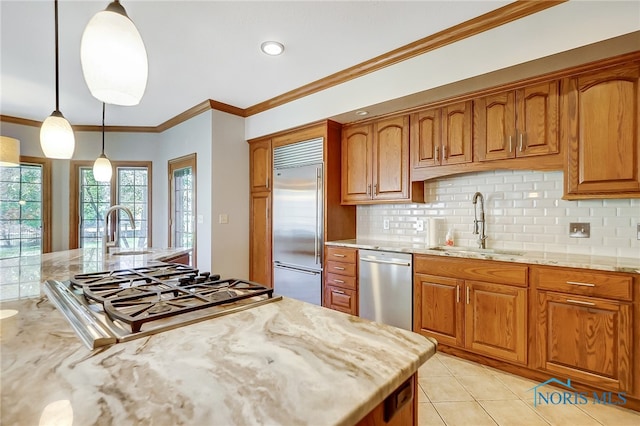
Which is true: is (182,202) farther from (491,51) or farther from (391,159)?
(491,51)

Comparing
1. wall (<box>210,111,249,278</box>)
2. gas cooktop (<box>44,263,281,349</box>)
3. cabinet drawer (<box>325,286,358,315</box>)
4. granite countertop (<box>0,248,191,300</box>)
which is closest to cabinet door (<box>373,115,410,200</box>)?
cabinet drawer (<box>325,286,358,315</box>)

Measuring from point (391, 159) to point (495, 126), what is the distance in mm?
938

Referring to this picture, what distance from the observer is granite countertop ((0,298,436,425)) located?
0.49 metres

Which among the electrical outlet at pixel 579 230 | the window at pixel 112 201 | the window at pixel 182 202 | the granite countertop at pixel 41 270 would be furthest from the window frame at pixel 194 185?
the electrical outlet at pixel 579 230

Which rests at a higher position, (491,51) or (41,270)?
(491,51)

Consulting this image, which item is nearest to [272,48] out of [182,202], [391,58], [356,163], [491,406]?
[391,58]

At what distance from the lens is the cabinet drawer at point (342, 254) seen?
3.12 m

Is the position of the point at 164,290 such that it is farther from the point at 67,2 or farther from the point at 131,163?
the point at 131,163

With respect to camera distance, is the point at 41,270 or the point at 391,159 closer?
the point at 41,270

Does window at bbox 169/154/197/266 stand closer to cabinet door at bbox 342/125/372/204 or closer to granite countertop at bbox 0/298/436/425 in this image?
cabinet door at bbox 342/125/372/204

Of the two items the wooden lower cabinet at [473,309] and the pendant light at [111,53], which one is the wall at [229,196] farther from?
the pendant light at [111,53]

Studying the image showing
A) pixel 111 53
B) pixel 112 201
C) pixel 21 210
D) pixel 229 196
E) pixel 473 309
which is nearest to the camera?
pixel 111 53

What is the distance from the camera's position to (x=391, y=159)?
10.2 feet

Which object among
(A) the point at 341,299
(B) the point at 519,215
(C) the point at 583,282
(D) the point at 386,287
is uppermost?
(B) the point at 519,215
